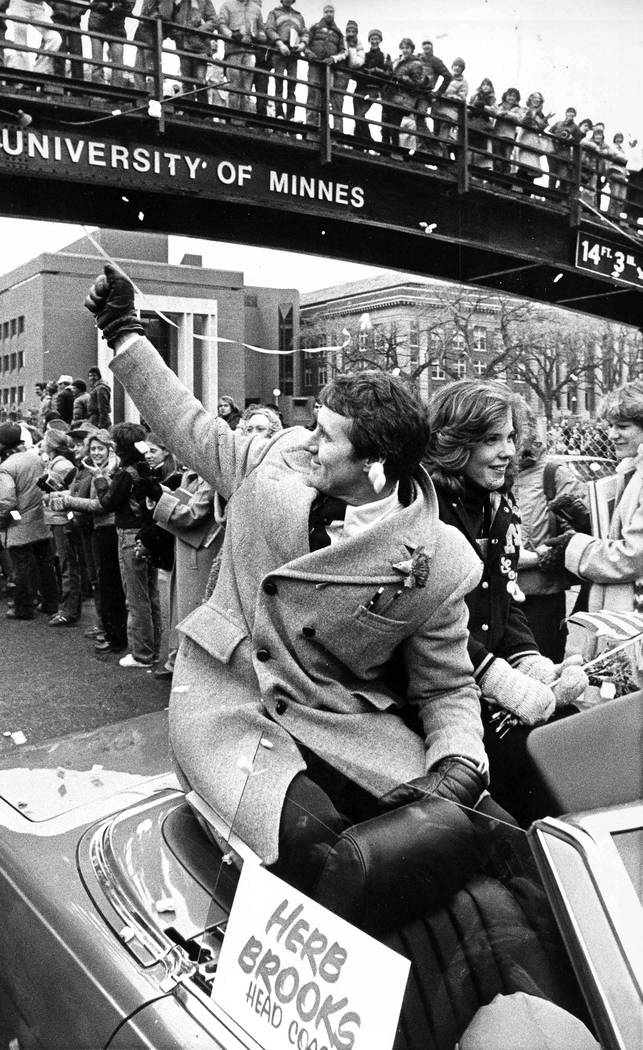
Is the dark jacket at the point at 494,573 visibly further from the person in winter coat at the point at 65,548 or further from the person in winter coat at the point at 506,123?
the person in winter coat at the point at 506,123

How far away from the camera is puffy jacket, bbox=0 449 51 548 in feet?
29.5

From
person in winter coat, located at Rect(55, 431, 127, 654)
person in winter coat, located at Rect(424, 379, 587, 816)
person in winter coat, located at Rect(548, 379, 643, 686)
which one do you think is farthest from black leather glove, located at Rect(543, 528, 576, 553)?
person in winter coat, located at Rect(55, 431, 127, 654)

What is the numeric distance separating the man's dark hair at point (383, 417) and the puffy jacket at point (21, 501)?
7513 millimetres

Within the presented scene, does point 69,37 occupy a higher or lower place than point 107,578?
higher

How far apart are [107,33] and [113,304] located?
5346 mm

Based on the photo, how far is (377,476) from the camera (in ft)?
6.73

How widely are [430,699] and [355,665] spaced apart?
0.73ft

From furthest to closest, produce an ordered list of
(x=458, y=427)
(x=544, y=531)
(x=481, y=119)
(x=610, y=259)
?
(x=610, y=259)
(x=481, y=119)
(x=544, y=531)
(x=458, y=427)

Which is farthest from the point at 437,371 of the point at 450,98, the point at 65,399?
the point at 65,399

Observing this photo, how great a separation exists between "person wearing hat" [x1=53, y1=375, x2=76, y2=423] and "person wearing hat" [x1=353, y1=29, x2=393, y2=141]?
4.78 meters

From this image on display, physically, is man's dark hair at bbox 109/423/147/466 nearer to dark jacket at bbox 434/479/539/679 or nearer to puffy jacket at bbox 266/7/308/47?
puffy jacket at bbox 266/7/308/47

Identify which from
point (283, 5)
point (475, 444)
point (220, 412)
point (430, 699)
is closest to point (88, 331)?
point (220, 412)

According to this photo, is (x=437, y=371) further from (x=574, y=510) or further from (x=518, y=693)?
(x=518, y=693)

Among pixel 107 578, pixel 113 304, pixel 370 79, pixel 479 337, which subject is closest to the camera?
pixel 113 304
